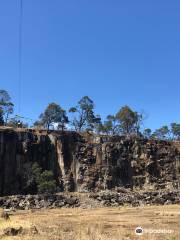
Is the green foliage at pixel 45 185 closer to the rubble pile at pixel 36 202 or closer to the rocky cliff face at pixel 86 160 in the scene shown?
the rubble pile at pixel 36 202

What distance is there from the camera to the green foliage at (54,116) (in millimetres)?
91000

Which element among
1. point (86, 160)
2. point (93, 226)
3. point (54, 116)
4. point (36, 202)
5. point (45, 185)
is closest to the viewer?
point (93, 226)

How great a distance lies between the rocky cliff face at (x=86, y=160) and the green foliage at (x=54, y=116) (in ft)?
36.7

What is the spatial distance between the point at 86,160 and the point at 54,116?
682 inches

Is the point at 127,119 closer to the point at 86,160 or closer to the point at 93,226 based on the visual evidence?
the point at 86,160

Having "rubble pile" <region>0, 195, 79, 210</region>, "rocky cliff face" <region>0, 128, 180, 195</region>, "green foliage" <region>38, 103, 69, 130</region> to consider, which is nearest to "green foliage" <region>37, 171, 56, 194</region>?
"rubble pile" <region>0, 195, 79, 210</region>

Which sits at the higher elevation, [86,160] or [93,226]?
[86,160]

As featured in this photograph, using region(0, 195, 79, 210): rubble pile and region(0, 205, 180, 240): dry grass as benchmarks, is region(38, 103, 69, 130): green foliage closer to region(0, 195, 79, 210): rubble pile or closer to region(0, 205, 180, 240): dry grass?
region(0, 195, 79, 210): rubble pile

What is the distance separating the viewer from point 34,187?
71438 millimetres

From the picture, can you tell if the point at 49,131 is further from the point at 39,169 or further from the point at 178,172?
the point at 178,172

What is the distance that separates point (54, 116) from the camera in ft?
299

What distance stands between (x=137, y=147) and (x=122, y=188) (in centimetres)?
1057

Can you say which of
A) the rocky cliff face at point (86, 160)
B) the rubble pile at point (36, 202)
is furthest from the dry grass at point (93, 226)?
the rocky cliff face at point (86, 160)

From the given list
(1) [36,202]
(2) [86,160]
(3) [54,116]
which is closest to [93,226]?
(1) [36,202]
